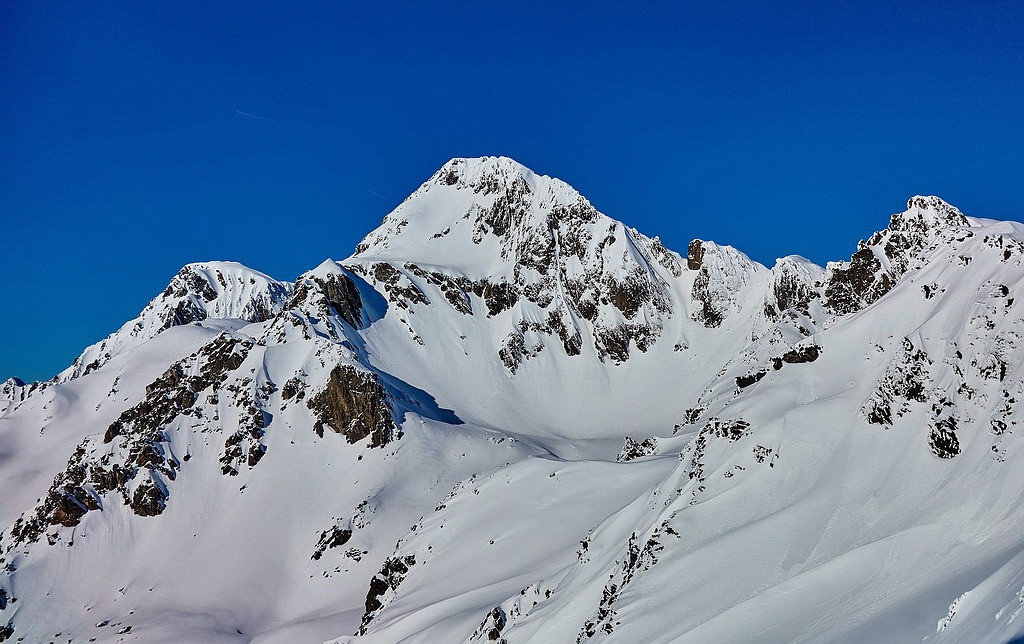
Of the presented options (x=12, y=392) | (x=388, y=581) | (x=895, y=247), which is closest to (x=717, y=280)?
(x=895, y=247)

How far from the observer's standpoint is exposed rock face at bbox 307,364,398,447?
109062mm

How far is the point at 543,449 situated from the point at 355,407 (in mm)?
29808

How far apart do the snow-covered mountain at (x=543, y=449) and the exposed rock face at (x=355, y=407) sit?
0.40 metres

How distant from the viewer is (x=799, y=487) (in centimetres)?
3173

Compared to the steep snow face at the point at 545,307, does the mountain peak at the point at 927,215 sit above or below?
below

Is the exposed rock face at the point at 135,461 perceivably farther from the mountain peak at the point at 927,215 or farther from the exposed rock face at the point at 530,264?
the mountain peak at the point at 927,215

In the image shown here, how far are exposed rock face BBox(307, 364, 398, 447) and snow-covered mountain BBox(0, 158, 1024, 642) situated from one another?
397 millimetres

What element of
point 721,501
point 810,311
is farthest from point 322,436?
point 721,501

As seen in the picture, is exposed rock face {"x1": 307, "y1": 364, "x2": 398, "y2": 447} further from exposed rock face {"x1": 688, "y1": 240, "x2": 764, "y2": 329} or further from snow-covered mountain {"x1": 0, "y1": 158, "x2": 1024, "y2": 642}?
exposed rock face {"x1": 688, "y1": 240, "x2": 764, "y2": 329}

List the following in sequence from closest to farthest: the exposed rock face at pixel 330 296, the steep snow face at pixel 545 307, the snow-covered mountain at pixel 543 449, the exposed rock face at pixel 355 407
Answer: the snow-covered mountain at pixel 543 449 → the exposed rock face at pixel 355 407 → the exposed rock face at pixel 330 296 → the steep snow face at pixel 545 307

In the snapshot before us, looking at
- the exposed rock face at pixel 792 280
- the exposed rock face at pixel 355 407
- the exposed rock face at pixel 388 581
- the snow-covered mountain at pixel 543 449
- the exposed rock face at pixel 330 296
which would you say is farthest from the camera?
the exposed rock face at pixel 792 280

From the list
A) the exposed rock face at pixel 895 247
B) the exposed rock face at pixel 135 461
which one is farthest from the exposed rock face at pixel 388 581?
the exposed rock face at pixel 895 247

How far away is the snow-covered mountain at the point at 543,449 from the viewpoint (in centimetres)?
2791

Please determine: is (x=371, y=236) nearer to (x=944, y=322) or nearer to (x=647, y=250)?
(x=647, y=250)
